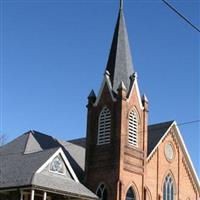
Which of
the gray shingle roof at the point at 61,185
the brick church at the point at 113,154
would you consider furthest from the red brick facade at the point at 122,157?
the gray shingle roof at the point at 61,185

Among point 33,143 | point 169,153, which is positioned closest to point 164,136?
point 169,153

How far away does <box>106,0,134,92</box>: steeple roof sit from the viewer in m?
37.0

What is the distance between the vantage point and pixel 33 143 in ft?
115

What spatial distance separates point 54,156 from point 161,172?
11.6 meters

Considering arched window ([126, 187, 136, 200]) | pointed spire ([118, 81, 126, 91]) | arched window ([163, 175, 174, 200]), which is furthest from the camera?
arched window ([163, 175, 174, 200])

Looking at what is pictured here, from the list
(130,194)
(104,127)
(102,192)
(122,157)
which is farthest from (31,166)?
(130,194)

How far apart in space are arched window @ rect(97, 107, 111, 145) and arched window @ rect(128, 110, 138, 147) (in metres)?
1.41

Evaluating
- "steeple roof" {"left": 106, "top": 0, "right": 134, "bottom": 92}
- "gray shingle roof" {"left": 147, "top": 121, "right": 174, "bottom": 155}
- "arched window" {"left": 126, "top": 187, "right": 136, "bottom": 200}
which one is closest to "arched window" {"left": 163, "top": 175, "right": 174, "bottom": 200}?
"gray shingle roof" {"left": 147, "top": 121, "right": 174, "bottom": 155}

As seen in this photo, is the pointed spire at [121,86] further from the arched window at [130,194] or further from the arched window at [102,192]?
the arched window at [130,194]

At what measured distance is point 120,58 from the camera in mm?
37969

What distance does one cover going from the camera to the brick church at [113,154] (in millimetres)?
30016

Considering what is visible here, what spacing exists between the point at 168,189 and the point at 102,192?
741 cm

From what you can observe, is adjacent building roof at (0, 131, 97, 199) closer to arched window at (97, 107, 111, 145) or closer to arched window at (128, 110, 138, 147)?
arched window at (97, 107, 111, 145)

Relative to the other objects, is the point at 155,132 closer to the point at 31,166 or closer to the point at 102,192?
the point at 102,192
